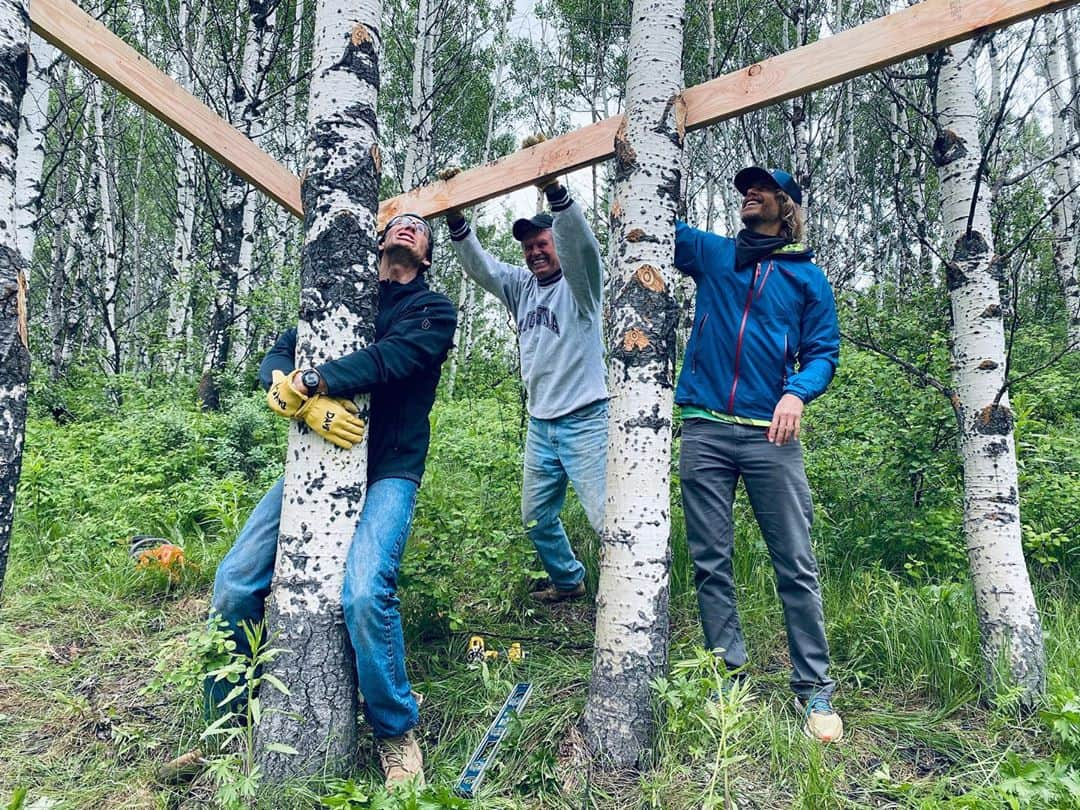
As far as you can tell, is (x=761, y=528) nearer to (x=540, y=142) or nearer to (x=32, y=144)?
(x=540, y=142)

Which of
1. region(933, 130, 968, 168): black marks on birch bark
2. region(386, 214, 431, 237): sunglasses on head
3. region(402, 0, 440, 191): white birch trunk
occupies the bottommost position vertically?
region(386, 214, 431, 237): sunglasses on head

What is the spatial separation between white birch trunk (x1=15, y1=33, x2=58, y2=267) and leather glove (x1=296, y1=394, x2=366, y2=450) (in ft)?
13.1

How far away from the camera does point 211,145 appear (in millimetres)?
2605

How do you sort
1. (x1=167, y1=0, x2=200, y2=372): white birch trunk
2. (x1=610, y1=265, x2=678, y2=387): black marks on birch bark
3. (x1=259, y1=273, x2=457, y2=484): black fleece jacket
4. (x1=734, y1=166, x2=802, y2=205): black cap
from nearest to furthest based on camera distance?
(x1=259, y1=273, x2=457, y2=484): black fleece jacket → (x1=610, y1=265, x2=678, y2=387): black marks on birch bark → (x1=734, y1=166, x2=802, y2=205): black cap → (x1=167, y1=0, x2=200, y2=372): white birch trunk

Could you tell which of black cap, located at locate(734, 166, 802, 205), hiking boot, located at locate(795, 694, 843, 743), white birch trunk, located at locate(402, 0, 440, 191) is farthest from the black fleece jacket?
white birch trunk, located at locate(402, 0, 440, 191)

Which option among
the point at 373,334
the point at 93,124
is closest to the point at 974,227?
the point at 373,334

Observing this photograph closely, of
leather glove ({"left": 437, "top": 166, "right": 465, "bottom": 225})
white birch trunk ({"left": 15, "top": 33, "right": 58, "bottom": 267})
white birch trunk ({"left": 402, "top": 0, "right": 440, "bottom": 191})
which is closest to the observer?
leather glove ({"left": 437, "top": 166, "right": 465, "bottom": 225})

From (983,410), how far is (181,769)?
3417 millimetres

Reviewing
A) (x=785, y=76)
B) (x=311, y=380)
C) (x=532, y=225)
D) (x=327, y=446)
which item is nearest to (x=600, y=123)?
(x=785, y=76)

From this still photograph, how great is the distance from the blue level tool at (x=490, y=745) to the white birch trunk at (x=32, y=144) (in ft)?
15.6

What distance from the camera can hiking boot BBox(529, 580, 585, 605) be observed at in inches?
135

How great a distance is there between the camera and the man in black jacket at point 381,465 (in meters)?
2.13

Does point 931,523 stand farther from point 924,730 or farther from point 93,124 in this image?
point 93,124

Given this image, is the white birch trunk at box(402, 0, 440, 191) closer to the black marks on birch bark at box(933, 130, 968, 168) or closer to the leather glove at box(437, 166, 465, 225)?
the leather glove at box(437, 166, 465, 225)
